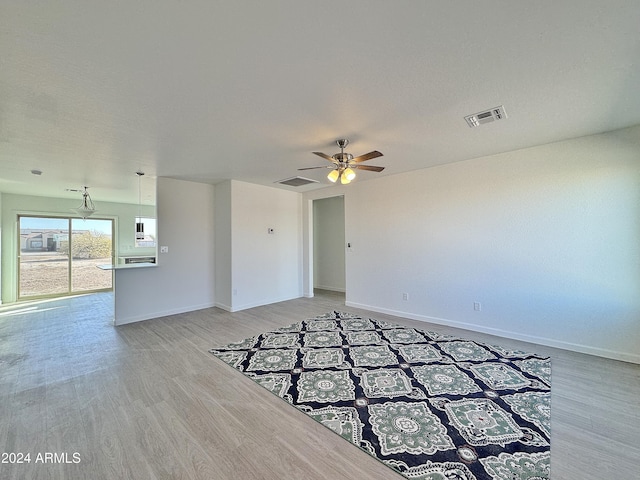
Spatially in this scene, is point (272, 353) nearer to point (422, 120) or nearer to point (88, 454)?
point (88, 454)

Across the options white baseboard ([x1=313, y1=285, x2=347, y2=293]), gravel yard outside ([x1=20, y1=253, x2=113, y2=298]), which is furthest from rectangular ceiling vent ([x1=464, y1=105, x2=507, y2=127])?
gravel yard outside ([x1=20, y1=253, x2=113, y2=298])

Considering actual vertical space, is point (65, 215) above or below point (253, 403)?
above

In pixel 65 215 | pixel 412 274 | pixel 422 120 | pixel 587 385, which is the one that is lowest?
pixel 587 385

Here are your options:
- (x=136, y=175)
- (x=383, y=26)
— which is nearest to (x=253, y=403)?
(x=383, y=26)

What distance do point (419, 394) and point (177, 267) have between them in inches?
188

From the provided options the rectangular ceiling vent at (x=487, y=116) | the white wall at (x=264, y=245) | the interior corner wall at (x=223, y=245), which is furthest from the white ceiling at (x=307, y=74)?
the white wall at (x=264, y=245)

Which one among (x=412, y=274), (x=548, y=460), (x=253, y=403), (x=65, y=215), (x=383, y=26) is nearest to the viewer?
(x=383, y=26)

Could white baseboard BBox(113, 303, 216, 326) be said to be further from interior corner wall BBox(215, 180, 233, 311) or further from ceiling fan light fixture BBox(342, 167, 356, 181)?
ceiling fan light fixture BBox(342, 167, 356, 181)

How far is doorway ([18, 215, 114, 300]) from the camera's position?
646 cm

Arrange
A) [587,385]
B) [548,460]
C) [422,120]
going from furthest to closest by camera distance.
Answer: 1. [422,120]
2. [587,385]
3. [548,460]

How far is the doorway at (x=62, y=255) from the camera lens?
646 centimetres

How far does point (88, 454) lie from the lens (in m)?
1.70

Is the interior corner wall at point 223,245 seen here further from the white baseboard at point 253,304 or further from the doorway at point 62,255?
the doorway at point 62,255

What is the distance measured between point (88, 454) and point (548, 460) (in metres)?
3.00
